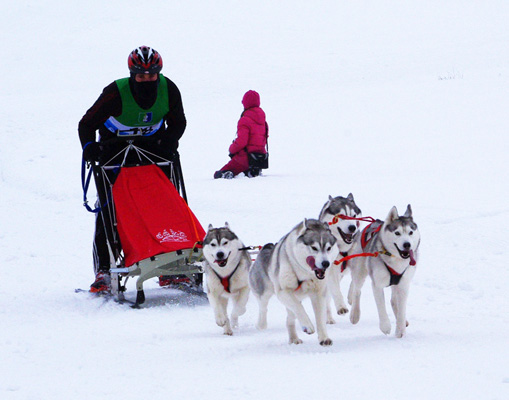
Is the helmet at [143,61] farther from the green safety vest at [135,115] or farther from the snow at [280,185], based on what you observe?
the snow at [280,185]

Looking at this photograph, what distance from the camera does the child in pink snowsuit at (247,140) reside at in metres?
11.9

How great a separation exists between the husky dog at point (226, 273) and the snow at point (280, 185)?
177 mm

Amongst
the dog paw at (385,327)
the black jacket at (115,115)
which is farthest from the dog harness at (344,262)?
the black jacket at (115,115)

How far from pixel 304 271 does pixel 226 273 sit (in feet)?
2.70

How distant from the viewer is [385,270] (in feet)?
14.9

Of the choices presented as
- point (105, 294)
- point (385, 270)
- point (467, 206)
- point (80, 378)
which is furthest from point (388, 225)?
point (467, 206)

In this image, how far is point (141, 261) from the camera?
216 inches

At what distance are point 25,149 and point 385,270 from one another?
12.0 meters

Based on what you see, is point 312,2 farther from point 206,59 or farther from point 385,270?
point 385,270

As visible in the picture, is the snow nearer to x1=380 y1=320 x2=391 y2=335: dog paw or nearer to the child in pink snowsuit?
x1=380 y1=320 x2=391 y2=335: dog paw

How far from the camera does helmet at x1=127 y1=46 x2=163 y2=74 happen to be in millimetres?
5605

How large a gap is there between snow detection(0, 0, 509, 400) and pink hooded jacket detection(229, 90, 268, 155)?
0.72 meters

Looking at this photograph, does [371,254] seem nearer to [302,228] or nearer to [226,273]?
[302,228]

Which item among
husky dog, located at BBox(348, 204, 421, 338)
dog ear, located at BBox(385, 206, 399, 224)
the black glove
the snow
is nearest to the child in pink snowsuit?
the snow
